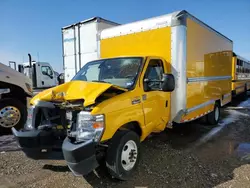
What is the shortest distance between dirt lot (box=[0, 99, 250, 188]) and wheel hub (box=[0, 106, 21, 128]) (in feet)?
1.46

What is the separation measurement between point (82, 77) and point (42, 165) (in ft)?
6.63

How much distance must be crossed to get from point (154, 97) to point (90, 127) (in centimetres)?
166

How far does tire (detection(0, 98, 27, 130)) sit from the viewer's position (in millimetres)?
5759

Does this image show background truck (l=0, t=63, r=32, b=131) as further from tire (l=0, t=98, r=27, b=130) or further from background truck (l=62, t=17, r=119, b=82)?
background truck (l=62, t=17, r=119, b=82)

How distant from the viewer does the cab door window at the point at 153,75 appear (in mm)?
3826

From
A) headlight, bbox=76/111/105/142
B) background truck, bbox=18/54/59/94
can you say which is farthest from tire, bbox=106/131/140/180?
background truck, bbox=18/54/59/94

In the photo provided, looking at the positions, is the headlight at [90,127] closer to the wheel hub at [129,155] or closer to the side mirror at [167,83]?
the wheel hub at [129,155]

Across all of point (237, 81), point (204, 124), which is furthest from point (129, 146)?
point (237, 81)

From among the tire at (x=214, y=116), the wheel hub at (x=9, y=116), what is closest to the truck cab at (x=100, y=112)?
the wheel hub at (x=9, y=116)

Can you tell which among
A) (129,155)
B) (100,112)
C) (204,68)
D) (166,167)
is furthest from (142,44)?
(166,167)

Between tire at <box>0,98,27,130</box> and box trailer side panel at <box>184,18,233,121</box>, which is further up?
box trailer side panel at <box>184,18,233,121</box>

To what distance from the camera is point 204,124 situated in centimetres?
731

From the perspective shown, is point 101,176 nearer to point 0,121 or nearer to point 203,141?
point 203,141

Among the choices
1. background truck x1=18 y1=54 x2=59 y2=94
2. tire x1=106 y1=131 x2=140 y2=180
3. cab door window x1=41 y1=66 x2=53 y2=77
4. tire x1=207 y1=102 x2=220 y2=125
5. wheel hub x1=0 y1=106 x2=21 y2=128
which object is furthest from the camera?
cab door window x1=41 y1=66 x2=53 y2=77
